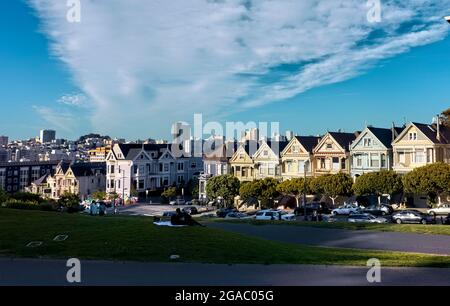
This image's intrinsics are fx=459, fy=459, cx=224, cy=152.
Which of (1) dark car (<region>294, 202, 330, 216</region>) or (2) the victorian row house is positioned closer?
(1) dark car (<region>294, 202, 330, 216</region>)

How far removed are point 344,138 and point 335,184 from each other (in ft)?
33.1

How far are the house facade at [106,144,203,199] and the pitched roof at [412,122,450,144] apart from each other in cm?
4644

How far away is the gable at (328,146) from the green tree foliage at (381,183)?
856 cm

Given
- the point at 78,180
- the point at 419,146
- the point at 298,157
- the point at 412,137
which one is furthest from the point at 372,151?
the point at 78,180

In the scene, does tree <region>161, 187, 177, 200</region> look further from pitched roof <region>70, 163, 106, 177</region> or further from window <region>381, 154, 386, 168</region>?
window <region>381, 154, 386, 168</region>

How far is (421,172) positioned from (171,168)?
167ft

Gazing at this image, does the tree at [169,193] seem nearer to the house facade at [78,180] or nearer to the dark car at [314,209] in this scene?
the house facade at [78,180]

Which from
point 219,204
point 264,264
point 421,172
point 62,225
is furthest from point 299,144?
point 264,264

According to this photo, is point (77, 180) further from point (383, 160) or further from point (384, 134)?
point (384, 134)

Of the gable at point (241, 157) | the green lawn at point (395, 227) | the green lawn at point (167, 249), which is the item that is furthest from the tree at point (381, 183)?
the green lawn at point (167, 249)

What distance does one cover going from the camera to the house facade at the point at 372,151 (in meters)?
56.2

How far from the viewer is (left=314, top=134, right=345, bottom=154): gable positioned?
60.1 meters

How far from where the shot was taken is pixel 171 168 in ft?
289

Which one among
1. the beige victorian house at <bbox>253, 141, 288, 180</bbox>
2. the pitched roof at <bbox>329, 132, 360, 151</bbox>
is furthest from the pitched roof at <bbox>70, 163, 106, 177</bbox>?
the pitched roof at <bbox>329, 132, 360, 151</bbox>
